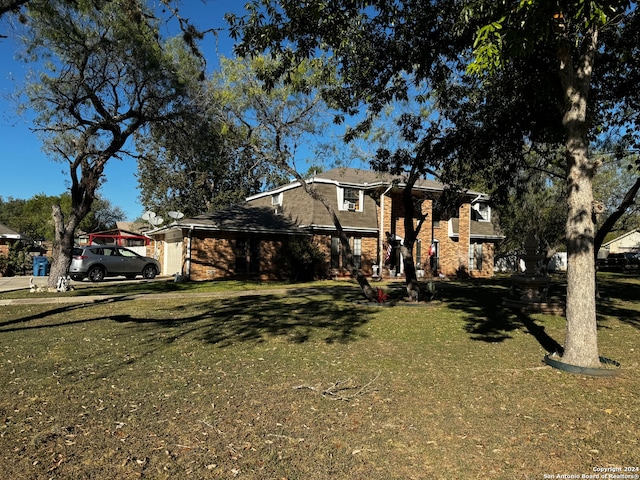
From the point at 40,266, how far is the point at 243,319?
19449 millimetres

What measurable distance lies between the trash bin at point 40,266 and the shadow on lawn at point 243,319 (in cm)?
1311

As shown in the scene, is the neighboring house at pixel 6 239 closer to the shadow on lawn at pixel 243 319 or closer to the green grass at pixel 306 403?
the shadow on lawn at pixel 243 319

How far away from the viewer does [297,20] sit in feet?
23.3

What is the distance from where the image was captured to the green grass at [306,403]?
3.44 m

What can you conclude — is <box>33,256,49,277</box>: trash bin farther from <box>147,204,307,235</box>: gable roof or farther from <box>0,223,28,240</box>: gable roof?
<box>147,204,307,235</box>: gable roof

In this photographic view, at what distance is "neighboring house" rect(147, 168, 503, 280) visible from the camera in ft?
70.9

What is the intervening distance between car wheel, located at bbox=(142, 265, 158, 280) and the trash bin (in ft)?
20.1

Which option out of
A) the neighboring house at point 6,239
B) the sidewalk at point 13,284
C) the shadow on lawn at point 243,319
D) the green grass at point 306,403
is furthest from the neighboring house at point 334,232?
the green grass at point 306,403

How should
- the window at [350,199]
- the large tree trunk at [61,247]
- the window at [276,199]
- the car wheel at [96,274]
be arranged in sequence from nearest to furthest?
the large tree trunk at [61,247] < the car wheel at [96,274] < the window at [350,199] < the window at [276,199]

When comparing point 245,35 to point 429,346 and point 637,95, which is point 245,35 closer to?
point 429,346

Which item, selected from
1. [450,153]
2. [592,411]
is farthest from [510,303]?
[592,411]

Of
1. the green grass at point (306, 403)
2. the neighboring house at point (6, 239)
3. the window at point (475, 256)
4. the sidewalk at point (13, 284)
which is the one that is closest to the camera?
the green grass at point (306, 403)

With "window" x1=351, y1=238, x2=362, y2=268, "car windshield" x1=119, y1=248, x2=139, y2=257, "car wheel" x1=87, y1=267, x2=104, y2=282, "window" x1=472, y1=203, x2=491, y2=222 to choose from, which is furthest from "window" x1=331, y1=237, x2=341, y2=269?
"car wheel" x1=87, y1=267, x2=104, y2=282

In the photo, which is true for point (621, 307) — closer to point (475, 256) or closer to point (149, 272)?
point (475, 256)
